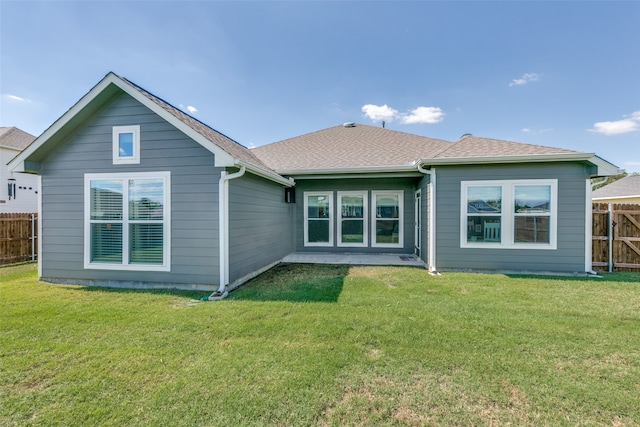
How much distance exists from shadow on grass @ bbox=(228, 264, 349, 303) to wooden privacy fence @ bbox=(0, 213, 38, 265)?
26.0 ft

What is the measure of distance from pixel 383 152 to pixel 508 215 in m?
4.46

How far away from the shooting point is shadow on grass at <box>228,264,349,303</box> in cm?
479

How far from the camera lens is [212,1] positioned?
7562 millimetres

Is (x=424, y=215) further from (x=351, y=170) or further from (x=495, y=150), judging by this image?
(x=351, y=170)

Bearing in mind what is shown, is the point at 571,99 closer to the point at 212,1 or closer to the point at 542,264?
the point at 542,264

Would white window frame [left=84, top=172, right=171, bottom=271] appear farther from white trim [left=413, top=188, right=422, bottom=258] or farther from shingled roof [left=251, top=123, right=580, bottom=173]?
white trim [left=413, top=188, right=422, bottom=258]

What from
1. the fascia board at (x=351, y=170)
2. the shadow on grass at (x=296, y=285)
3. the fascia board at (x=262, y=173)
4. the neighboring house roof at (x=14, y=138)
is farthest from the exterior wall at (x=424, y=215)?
the neighboring house roof at (x=14, y=138)

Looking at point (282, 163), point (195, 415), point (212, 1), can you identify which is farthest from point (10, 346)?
point (212, 1)

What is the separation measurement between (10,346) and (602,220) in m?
11.6

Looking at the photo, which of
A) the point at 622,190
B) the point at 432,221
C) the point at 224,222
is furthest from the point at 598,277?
the point at 622,190

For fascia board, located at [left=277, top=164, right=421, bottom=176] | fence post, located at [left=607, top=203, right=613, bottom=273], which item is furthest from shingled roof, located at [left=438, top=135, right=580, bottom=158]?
fence post, located at [left=607, top=203, right=613, bottom=273]

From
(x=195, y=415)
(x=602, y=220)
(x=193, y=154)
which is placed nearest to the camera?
(x=195, y=415)

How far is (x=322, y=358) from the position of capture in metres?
2.78

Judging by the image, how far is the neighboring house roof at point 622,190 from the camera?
54.7 ft
